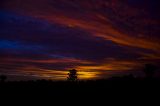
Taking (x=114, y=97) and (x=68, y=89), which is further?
(x=68, y=89)

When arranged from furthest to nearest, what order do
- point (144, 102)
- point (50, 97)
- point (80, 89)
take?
point (80, 89)
point (50, 97)
point (144, 102)

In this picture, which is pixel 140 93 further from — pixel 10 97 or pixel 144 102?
pixel 10 97

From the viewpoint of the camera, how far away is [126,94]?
24.6 m

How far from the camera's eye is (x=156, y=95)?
2362 cm

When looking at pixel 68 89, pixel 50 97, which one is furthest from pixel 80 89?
pixel 50 97

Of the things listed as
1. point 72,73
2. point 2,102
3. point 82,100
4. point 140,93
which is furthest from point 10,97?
point 72,73

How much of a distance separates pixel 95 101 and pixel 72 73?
5477 cm

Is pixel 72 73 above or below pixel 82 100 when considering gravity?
above

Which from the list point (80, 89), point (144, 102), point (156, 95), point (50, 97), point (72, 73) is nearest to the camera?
point (144, 102)

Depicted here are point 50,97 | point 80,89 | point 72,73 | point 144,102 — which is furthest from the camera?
point 72,73

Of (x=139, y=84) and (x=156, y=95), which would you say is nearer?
(x=156, y=95)

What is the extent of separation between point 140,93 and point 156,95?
1.64 metres

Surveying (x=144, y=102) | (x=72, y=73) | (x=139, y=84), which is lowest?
(x=144, y=102)

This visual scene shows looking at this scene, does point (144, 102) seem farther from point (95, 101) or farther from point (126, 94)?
point (95, 101)
